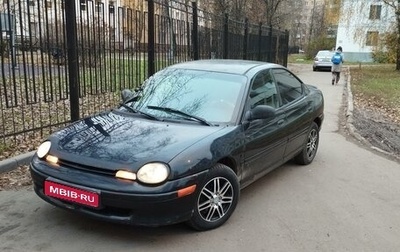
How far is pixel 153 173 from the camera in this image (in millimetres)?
3570

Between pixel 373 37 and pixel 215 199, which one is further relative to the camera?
pixel 373 37

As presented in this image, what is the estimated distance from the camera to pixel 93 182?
356 centimetres

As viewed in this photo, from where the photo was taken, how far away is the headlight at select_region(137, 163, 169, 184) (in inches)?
140

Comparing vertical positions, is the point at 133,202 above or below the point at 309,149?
above

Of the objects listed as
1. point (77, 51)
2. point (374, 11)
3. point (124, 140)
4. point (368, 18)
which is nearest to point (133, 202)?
point (124, 140)

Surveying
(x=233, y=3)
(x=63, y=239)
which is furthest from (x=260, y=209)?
(x=233, y=3)

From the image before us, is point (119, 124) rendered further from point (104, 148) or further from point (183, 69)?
point (183, 69)

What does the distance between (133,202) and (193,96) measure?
65.8 inches

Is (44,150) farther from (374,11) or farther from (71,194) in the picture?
(374,11)

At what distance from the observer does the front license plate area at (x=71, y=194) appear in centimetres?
354

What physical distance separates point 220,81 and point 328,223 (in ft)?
6.46

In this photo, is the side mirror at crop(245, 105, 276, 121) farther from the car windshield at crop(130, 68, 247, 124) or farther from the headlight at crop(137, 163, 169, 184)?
the headlight at crop(137, 163, 169, 184)

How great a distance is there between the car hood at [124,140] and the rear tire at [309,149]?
248 centimetres

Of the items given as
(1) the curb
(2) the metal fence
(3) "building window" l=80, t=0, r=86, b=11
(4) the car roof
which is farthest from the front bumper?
(3) "building window" l=80, t=0, r=86, b=11
